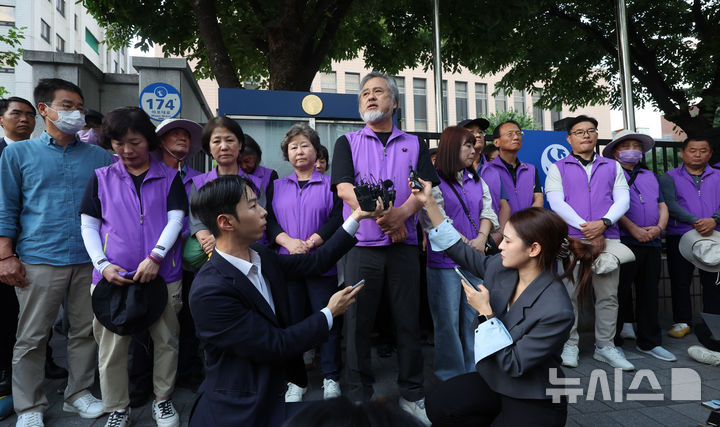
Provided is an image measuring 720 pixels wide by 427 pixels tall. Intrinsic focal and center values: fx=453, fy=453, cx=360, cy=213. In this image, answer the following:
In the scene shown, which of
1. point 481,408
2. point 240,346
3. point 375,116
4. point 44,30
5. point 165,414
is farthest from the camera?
point 44,30

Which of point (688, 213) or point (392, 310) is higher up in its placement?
point (688, 213)

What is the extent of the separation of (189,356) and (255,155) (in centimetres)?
184

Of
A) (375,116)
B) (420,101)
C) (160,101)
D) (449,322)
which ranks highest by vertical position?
(420,101)

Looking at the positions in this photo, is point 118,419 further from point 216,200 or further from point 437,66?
point 437,66

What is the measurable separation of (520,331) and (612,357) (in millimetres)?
2573

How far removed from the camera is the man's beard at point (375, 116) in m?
3.33

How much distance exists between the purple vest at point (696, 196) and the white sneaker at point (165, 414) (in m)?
5.28

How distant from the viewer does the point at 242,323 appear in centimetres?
195

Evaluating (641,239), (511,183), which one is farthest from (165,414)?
(641,239)

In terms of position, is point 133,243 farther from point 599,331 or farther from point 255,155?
point 599,331

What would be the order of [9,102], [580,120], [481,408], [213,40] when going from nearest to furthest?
[481,408] < [9,102] < [580,120] < [213,40]

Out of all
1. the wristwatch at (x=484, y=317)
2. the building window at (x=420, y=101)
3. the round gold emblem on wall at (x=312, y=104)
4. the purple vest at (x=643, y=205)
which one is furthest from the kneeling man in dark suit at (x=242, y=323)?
the building window at (x=420, y=101)

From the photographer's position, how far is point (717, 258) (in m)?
4.35

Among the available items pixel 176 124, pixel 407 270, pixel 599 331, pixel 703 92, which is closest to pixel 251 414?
pixel 407 270
